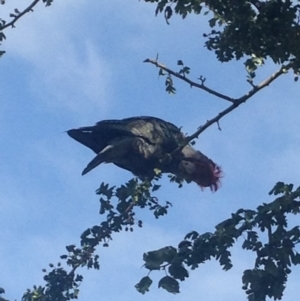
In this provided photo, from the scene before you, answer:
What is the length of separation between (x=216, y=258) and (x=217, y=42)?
6.14 feet

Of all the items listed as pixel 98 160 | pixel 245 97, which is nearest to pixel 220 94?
pixel 245 97

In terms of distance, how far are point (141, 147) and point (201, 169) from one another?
2.82ft

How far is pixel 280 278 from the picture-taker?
5.78 m

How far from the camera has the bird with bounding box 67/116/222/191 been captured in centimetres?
938

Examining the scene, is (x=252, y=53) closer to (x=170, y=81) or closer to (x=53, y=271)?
(x=170, y=81)

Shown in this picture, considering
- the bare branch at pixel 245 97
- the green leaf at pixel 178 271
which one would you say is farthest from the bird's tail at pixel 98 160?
the green leaf at pixel 178 271

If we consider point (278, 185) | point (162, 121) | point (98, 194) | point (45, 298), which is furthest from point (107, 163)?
point (278, 185)

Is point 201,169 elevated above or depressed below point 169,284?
above

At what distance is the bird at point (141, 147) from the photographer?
30.8 ft

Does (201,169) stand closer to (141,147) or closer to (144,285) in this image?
(141,147)

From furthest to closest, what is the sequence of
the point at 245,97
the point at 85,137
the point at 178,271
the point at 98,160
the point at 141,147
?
the point at 141,147 < the point at 85,137 < the point at 98,160 < the point at 245,97 < the point at 178,271

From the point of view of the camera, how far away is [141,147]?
32.2 ft

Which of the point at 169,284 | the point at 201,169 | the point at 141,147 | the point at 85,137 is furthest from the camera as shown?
the point at 201,169

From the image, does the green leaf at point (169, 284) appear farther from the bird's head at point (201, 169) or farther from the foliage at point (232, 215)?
the bird's head at point (201, 169)
